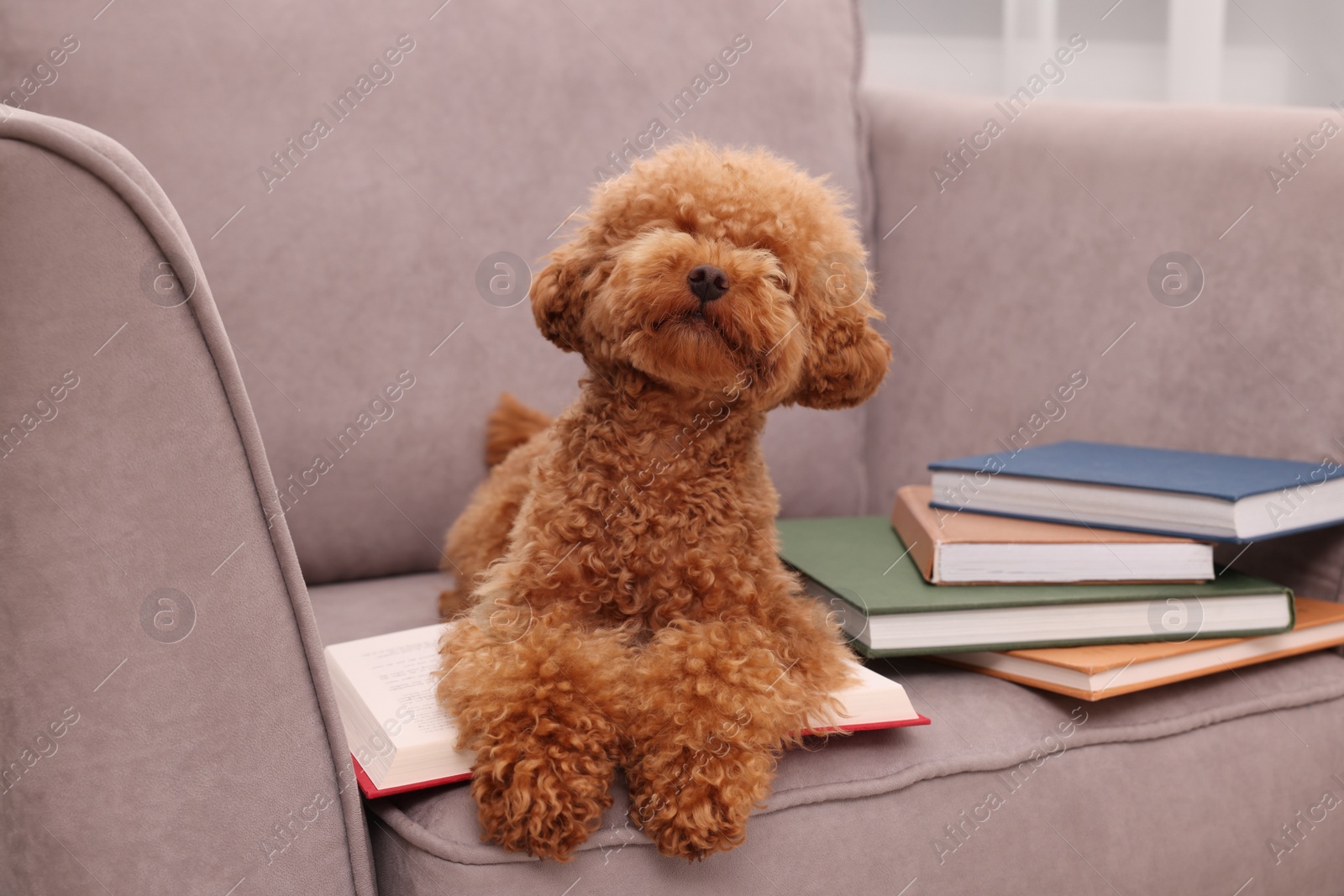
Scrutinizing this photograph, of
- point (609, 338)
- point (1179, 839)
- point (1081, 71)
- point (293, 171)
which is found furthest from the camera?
point (1081, 71)

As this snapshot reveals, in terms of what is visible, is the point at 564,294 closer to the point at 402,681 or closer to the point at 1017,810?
the point at 402,681

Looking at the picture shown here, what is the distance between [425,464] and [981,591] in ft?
2.50

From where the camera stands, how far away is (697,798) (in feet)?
2.61

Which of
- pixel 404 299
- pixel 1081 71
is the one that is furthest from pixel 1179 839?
pixel 1081 71

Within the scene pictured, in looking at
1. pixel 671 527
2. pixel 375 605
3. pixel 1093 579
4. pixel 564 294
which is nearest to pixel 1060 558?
pixel 1093 579

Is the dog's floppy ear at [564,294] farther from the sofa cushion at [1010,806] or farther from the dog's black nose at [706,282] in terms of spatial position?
the sofa cushion at [1010,806]

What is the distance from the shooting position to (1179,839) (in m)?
1.05

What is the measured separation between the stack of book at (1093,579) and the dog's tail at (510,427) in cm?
42

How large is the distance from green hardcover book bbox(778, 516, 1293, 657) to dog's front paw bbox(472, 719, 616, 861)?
0.37m

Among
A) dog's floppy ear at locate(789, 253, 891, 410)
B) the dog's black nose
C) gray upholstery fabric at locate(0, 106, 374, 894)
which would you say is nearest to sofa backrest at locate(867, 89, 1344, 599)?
dog's floppy ear at locate(789, 253, 891, 410)

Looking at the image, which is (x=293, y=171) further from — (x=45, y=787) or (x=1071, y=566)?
(x=1071, y=566)

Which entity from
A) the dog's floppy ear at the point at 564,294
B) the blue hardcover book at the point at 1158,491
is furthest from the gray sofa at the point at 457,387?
the dog's floppy ear at the point at 564,294

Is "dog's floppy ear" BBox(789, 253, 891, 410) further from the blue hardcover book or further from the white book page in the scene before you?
the white book page

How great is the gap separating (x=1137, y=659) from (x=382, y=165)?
112 centimetres
